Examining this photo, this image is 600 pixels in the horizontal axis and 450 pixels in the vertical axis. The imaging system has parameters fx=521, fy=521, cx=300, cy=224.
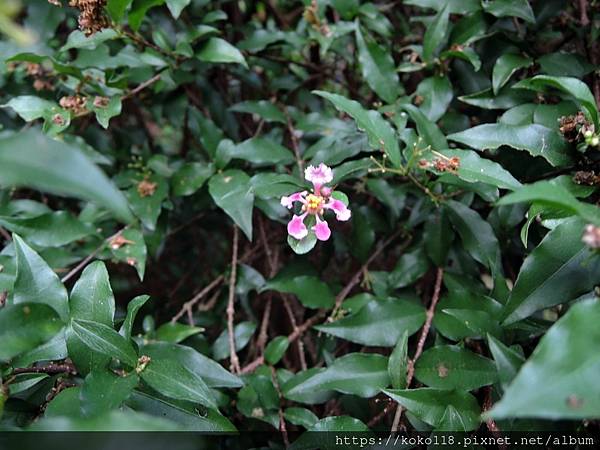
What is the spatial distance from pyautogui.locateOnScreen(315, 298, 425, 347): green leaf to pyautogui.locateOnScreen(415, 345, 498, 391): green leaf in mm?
98

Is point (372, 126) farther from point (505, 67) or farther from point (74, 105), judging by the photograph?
point (74, 105)

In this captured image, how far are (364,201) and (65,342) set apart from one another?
2.84 feet

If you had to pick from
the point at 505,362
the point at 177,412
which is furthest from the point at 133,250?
the point at 505,362

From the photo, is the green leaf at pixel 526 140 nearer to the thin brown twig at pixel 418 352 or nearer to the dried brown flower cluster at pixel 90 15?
the thin brown twig at pixel 418 352

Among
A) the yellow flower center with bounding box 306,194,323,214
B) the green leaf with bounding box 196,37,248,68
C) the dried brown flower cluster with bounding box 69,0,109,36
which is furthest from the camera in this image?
the green leaf with bounding box 196,37,248,68

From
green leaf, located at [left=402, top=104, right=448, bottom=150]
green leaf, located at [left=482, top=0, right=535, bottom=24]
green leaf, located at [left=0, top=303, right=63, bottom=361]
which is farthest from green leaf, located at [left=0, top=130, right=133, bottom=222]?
green leaf, located at [left=482, top=0, right=535, bottom=24]

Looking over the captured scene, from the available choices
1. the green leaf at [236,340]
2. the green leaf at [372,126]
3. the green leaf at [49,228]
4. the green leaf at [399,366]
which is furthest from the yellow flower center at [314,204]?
the green leaf at [49,228]

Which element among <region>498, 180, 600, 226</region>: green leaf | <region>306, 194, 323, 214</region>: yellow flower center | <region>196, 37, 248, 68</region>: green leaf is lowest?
<region>306, 194, 323, 214</region>: yellow flower center

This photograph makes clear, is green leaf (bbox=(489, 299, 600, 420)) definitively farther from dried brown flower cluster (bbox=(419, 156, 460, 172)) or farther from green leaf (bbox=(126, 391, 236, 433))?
green leaf (bbox=(126, 391, 236, 433))

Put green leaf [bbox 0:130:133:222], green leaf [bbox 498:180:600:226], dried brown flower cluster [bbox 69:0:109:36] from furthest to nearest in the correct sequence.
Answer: dried brown flower cluster [bbox 69:0:109:36] < green leaf [bbox 498:180:600:226] < green leaf [bbox 0:130:133:222]

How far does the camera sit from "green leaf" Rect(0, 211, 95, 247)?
1158mm

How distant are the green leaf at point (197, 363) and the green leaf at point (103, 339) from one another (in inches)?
6.1

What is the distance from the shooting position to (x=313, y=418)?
1.05 meters

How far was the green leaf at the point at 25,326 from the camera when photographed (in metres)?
0.69
